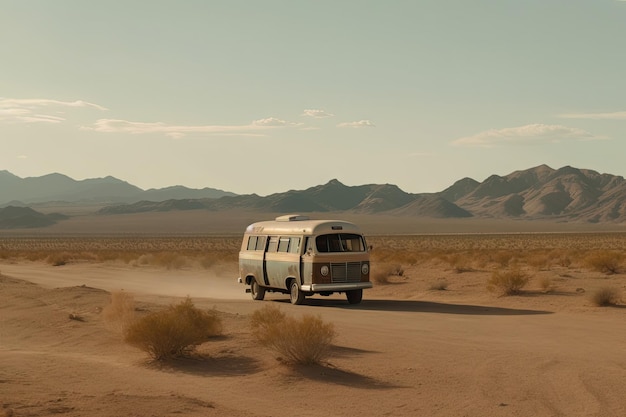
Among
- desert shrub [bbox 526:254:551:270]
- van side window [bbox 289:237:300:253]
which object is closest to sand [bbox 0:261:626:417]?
van side window [bbox 289:237:300:253]

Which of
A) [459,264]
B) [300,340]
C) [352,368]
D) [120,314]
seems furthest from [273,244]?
[459,264]

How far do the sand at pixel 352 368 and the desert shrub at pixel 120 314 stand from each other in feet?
0.90

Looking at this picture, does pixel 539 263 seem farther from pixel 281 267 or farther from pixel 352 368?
pixel 352 368

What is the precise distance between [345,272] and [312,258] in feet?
4.11

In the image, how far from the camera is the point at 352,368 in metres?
14.6

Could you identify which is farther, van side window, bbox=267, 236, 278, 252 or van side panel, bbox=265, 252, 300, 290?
van side window, bbox=267, 236, 278, 252

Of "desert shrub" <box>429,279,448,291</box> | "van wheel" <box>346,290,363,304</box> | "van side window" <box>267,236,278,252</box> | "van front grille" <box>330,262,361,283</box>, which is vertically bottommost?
"desert shrub" <box>429,279,448,291</box>

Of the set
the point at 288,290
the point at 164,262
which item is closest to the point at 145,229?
the point at 164,262

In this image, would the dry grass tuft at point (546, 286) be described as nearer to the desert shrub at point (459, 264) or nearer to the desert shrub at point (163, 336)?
the desert shrub at point (459, 264)

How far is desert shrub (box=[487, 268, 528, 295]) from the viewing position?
28859 mm

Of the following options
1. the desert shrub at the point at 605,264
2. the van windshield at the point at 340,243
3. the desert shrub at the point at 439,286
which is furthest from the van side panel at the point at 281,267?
the desert shrub at the point at 605,264

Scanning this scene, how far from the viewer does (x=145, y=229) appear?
6698 inches

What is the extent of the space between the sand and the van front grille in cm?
143

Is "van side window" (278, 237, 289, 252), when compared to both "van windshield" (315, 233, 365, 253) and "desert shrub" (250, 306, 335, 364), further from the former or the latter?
"desert shrub" (250, 306, 335, 364)
